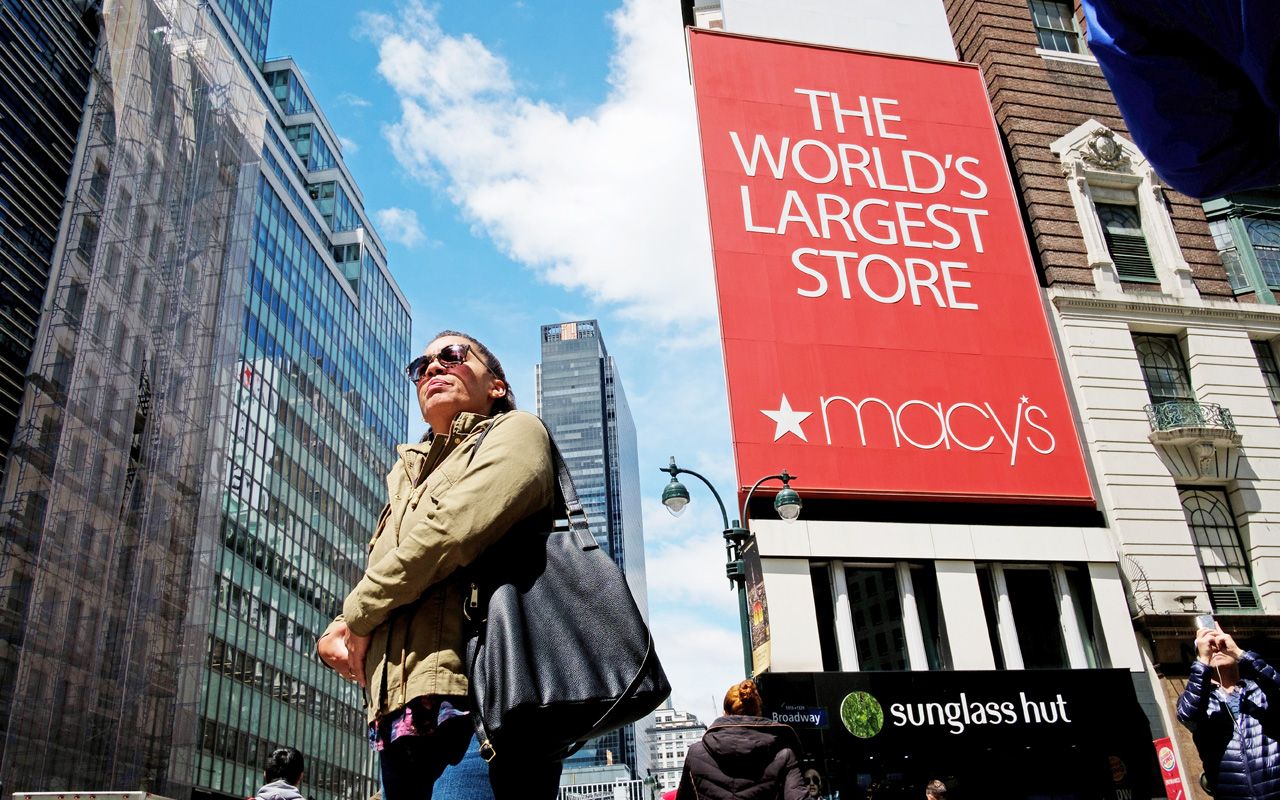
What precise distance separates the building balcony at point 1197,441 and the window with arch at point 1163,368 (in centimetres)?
79

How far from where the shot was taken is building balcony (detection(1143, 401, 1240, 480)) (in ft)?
65.8

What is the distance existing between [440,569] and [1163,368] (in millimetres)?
22836

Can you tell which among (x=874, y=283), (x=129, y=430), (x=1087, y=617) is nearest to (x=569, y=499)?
(x=1087, y=617)

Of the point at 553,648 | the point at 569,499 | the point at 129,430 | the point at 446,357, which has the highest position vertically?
the point at 129,430

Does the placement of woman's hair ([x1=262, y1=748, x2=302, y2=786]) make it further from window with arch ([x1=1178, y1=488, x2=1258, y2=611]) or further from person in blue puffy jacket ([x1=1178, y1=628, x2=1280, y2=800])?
window with arch ([x1=1178, y1=488, x2=1258, y2=611])

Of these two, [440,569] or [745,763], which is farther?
[745,763]

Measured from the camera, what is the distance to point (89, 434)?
93.6 ft

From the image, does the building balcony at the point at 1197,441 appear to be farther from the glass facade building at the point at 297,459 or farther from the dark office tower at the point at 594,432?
the dark office tower at the point at 594,432

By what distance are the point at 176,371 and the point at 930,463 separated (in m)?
26.4

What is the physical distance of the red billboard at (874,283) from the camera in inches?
754

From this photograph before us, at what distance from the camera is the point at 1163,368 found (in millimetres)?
21766

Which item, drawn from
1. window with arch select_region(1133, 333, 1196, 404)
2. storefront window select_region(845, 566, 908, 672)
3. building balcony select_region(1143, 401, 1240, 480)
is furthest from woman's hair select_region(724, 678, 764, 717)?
window with arch select_region(1133, 333, 1196, 404)

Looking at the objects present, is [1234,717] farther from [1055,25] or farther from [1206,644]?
Answer: [1055,25]

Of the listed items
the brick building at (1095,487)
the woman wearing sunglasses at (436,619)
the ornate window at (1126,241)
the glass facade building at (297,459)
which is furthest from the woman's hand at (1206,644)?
the glass facade building at (297,459)
